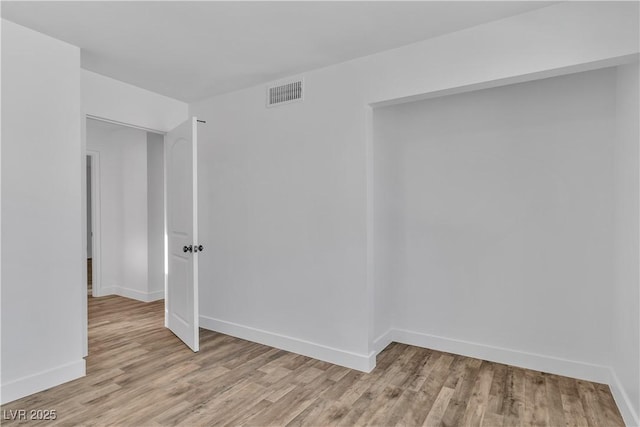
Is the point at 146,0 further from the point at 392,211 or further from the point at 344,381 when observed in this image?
the point at 344,381

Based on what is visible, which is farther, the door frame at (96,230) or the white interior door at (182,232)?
the door frame at (96,230)

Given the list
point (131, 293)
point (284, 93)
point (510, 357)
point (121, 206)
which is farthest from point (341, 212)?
point (121, 206)

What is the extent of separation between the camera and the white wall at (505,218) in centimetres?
267

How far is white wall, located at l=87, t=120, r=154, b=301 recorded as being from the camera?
5254 mm

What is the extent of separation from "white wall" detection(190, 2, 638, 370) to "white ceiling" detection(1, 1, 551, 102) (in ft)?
0.58

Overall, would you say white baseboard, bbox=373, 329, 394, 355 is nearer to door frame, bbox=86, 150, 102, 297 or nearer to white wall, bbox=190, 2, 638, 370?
white wall, bbox=190, 2, 638, 370

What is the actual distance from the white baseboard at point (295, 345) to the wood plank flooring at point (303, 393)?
0.22 feet

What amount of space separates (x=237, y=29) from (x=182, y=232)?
1.90 meters

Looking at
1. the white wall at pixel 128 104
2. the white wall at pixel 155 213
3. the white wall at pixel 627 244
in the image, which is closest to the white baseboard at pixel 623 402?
the white wall at pixel 627 244

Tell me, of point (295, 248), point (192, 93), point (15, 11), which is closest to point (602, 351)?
point (295, 248)

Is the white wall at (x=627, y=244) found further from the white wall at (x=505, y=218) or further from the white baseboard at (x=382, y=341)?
the white baseboard at (x=382, y=341)

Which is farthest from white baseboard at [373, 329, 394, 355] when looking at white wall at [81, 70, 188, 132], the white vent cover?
white wall at [81, 70, 188, 132]

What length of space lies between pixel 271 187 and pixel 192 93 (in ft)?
4.40

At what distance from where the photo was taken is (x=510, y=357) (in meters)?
2.96
